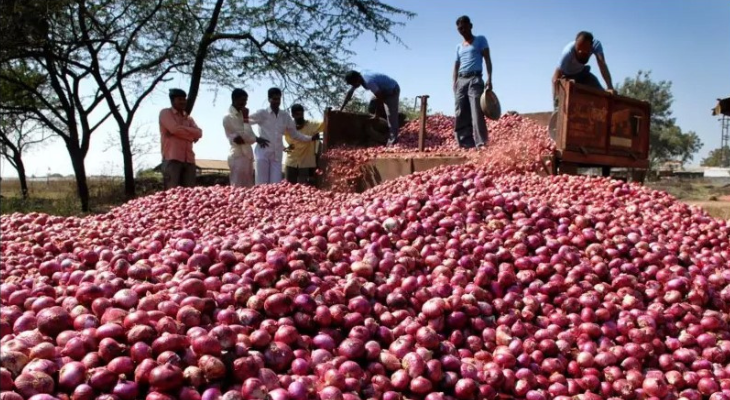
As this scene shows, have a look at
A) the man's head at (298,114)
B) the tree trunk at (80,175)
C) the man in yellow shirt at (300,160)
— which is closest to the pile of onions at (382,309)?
the man in yellow shirt at (300,160)

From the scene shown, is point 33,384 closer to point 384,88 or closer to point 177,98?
point 177,98

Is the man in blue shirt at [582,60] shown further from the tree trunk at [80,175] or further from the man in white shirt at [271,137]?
the tree trunk at [80,175]

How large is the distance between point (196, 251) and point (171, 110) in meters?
5.00

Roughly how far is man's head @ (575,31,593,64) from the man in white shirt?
153 inches

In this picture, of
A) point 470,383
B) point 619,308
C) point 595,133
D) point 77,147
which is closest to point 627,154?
point 595,133

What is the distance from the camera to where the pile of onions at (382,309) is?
1592 millimetres

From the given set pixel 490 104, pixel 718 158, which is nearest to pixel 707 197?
pixel 490 104

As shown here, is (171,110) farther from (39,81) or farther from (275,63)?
(39,81)

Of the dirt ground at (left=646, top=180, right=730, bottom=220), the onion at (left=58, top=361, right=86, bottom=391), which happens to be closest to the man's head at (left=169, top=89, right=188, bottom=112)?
the onion at (left=58, top=361, right=86, bottom=391)

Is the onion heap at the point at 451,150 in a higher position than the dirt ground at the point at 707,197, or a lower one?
higher

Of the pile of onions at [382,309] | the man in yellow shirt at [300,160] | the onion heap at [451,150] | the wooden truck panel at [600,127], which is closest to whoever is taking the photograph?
the pile of onions at [382,309]

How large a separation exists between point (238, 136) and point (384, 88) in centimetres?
275

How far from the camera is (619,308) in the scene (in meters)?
2.39

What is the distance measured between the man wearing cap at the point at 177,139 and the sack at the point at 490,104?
3.59 m
